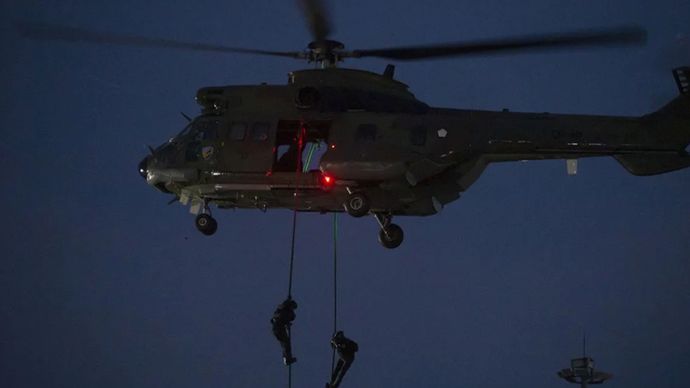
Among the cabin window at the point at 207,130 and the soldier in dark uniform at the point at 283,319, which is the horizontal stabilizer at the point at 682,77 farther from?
the cabin window at the point at 207,130

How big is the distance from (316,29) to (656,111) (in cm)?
432

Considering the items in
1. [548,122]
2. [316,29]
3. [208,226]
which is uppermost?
[316,29]

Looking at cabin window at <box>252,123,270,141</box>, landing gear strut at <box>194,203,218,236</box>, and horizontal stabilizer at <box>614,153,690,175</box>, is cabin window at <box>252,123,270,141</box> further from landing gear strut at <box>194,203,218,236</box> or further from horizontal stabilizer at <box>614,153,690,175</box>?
horizontal stabilizer at <box>614,153,690,175</box>

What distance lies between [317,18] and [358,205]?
93.7 inches

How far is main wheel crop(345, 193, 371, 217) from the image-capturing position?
16.3 m

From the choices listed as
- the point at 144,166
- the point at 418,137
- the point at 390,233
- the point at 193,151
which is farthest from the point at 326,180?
the point at 144,166

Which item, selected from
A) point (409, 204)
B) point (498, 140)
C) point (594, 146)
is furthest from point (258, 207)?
point (594, 146)

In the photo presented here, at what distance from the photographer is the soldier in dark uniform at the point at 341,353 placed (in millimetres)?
15648

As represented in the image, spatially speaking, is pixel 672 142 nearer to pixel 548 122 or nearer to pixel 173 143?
pixel 548 122

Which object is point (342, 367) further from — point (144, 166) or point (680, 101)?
point (680, 101)

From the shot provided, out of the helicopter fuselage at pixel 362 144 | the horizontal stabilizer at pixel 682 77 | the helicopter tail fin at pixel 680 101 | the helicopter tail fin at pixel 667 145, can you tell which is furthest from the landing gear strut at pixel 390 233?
the horizontal stabilizer at pixel 682 77

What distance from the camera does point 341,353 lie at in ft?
51.4

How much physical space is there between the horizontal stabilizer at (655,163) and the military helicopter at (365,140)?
1cm

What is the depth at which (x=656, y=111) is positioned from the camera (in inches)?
626
